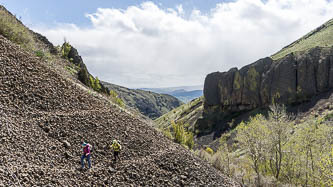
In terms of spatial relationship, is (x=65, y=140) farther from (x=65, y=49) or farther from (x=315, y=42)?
(x=315, y=42)

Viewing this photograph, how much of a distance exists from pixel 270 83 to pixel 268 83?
1.74 ft

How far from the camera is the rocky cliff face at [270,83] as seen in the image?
155ft

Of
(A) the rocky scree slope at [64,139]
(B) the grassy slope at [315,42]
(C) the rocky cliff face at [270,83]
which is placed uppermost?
(B) the grassy slope at [315,42]

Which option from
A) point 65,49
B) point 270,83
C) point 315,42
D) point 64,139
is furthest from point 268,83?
point 64,139

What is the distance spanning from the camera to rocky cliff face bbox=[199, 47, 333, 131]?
47.3 meters

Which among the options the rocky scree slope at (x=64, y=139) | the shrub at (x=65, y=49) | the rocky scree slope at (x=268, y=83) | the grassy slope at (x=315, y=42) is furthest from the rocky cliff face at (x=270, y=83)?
the shrub at (x=65, y=49)

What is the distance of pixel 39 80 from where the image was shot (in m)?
12.1

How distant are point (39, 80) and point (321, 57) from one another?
58.7 meters

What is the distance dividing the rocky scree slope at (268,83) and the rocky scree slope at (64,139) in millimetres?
46916

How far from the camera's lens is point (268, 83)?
55.1m

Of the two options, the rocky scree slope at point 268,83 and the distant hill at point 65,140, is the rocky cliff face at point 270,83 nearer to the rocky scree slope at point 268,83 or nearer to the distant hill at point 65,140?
the rocky scree slope at point 268,83

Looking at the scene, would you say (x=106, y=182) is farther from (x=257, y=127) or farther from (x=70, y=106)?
Answer: (x=257, y=127)

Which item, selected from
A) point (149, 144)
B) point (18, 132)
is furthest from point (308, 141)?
point (18, 132)

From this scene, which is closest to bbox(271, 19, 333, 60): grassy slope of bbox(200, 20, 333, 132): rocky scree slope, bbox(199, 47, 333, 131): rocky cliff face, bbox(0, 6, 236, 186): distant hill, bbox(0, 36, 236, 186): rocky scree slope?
bbox(200, 20, 333, 132): rocky scree slope
